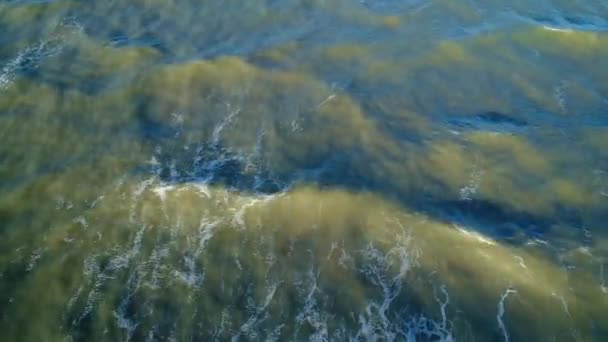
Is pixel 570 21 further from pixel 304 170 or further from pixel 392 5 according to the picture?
pixel 304 170

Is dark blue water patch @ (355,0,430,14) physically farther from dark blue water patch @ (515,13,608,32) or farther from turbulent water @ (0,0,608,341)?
dark blue water patch @ (515,13,608,32)

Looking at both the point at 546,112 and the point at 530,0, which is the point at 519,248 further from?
the point at 530,0

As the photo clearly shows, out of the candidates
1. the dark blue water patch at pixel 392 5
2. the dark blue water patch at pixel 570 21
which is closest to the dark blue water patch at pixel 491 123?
the dark blue water patch at pixel 570 21

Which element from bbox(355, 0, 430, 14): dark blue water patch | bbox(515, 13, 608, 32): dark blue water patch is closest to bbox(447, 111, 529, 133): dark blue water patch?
bbox(515, 13, 608, 32): dark blue water patch

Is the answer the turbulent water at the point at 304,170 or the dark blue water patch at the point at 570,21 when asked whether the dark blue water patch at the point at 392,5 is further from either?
the dark blue water patch at the point at 570,21

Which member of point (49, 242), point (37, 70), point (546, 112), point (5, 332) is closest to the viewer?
point (5, 332)

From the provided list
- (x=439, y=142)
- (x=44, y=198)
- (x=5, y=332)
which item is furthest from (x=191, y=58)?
(x=5, y=332)

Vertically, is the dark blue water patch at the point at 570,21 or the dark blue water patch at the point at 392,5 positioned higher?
the dark blue water patch at the point at 392,5

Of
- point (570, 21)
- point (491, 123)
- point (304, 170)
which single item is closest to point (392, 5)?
point (570, 21)
